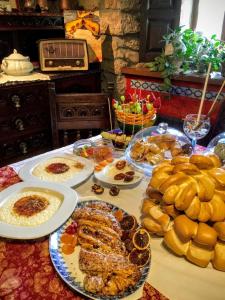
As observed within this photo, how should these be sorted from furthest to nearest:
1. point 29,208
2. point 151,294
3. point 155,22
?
point 155,22 < point 29,208 < point 151,294

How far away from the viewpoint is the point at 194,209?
1.93 feet

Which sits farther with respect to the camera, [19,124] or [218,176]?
[19,124]

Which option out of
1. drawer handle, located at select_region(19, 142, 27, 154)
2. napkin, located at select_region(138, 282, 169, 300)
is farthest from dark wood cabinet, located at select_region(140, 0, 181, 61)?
napkin, located at select_region(138, 282, 169, 300)

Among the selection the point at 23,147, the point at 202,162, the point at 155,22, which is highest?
the point at 155,22

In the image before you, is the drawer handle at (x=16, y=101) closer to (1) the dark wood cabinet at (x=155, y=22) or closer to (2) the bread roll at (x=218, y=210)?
(1) the dark wood cabinet at (x=155, y=22)

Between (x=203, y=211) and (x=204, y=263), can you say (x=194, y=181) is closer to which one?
(x=203, y=211)

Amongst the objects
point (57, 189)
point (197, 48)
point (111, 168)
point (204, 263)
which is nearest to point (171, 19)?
point (197, 48)

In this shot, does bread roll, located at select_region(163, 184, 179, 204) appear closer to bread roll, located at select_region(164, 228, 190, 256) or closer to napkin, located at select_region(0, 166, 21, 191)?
bread roll, located at select_region(164, 228, 190, 256)

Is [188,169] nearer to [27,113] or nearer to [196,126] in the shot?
[196,126]

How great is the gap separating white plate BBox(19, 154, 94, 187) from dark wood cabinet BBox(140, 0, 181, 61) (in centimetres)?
174

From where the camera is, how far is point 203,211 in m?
0.59

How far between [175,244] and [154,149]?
0.46 metres

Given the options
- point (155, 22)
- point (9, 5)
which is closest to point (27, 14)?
point (9, 5)

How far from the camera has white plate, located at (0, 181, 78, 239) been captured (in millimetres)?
659
